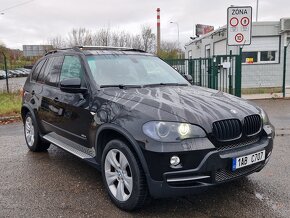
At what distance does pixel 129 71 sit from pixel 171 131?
65.1 inches

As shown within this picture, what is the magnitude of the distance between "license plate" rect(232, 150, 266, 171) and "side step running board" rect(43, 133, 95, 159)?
5.51ft

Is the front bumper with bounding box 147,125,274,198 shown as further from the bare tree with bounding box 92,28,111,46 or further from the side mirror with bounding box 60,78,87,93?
the bare tree with bounding box 92,28,111,46

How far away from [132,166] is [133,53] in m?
2.26

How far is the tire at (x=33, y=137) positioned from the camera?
5609 millimetres

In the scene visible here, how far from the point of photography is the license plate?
3.23 meters

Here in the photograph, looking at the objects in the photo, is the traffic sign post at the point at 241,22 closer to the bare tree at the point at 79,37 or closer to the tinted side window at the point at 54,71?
the tinted side window at the point at 54,71

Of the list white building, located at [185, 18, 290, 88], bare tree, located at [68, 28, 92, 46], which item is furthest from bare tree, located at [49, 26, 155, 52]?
white building, located at [185, 18, 290, 88]

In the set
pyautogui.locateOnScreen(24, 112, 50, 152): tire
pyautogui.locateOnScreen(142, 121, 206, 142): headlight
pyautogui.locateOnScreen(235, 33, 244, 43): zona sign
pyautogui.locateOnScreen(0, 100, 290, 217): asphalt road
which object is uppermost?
pyautogui.locateOnScreen(235, 33, 244, 43): zona sign

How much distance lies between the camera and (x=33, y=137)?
576 cm

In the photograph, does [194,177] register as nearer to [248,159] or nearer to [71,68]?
[248,159]

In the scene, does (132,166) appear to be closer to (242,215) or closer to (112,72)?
(242,215)

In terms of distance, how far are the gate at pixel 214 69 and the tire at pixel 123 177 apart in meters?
8.14

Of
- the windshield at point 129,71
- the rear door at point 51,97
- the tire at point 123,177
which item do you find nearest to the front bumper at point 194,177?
the tire at point 123,177

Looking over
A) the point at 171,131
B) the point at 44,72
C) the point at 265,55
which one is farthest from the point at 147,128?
the point at 265,55
